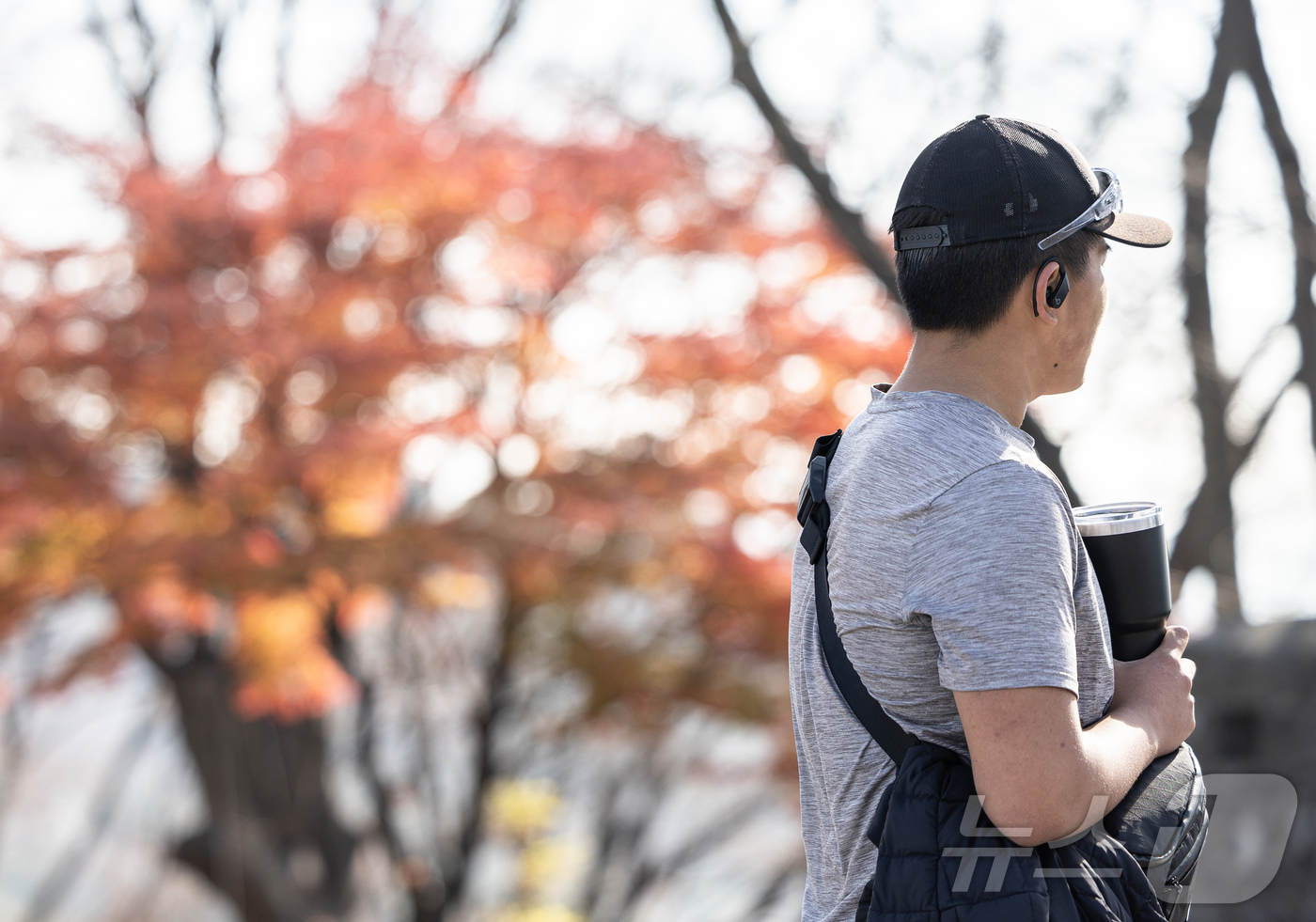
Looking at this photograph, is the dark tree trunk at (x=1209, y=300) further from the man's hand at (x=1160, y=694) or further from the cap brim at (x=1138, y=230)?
the man's hand at (x=1160, y=694)

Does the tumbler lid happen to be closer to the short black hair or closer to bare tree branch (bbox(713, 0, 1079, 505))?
the short black hair

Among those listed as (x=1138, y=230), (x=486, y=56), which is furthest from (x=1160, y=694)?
(x=486, y=56)

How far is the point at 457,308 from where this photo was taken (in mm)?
4934

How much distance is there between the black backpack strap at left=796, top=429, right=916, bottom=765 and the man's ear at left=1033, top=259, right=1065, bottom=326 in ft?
0.79

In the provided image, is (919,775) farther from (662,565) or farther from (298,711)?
(298,711)

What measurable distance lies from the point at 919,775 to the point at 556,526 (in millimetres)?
3764

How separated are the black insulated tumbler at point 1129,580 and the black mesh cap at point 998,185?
0.96 ft

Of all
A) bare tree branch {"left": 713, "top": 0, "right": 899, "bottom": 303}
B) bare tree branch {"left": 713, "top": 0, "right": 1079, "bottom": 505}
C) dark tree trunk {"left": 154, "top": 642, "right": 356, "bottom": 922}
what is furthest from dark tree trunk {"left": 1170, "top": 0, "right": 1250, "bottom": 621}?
dark tree trunk {"left": 154, "top": 642, "right": 356, "bottom": 922}

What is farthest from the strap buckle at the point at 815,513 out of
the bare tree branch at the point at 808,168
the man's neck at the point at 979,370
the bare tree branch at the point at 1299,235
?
the bare tree branch at the point at 1299,235

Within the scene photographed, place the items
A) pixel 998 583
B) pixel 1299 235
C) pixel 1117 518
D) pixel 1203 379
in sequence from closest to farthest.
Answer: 1. pixel 998 583
2. pixel 1117 518
3. pixel 1299 235
4. pixel 1203 379

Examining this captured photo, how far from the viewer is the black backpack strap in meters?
0.95

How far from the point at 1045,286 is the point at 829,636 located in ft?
1.27

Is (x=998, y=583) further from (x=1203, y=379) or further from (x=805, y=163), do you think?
(x=1203, y=379)

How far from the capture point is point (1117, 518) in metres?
1.05
